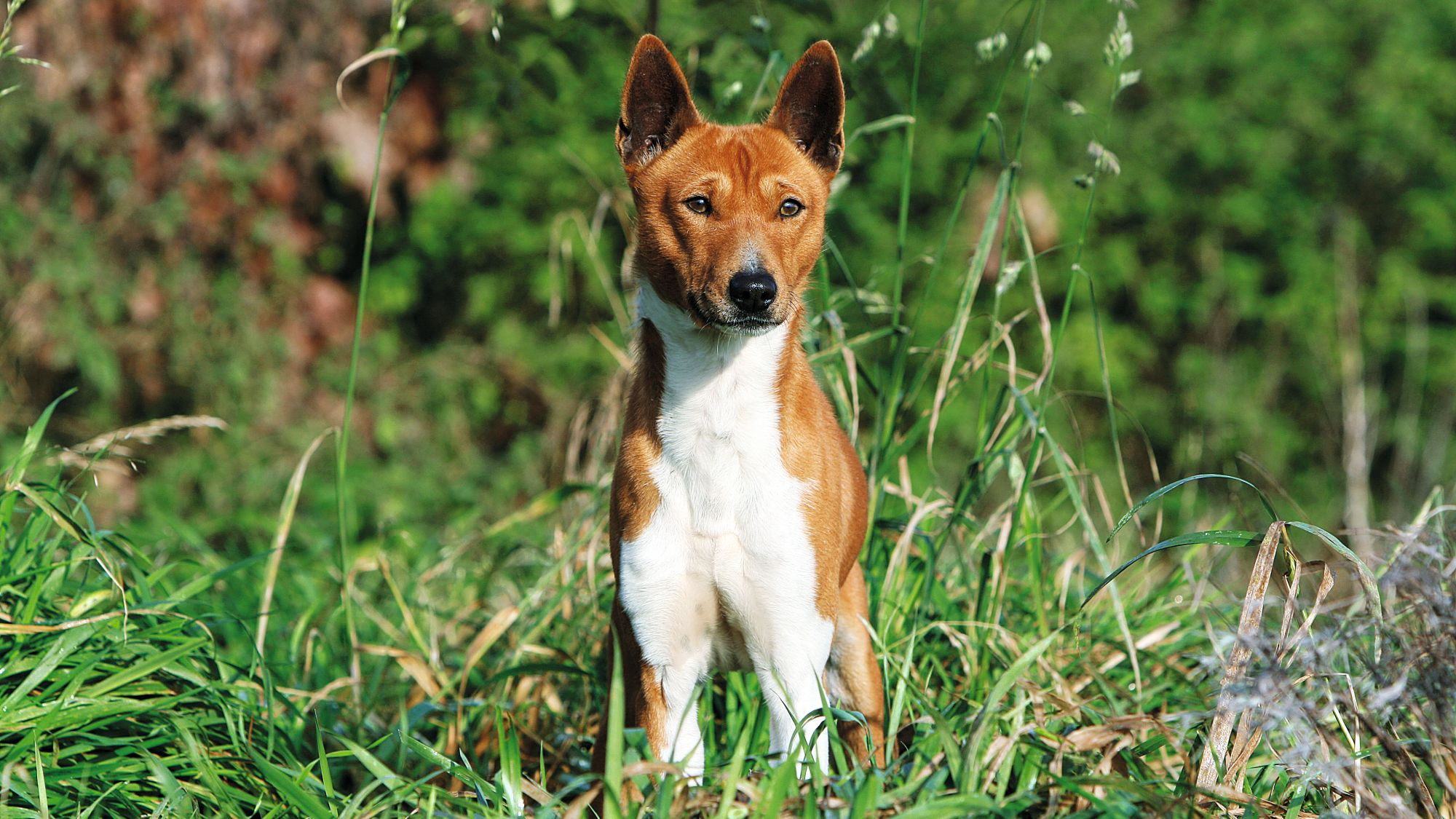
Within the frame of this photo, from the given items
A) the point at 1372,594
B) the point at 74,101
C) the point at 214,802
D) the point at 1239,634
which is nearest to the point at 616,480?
the point at 214,802

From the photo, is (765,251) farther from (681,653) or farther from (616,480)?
(681,653)

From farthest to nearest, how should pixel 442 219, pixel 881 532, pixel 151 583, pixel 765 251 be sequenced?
pixel 442 219
pixel 881 532
pixel 151 583
pixel 765 251

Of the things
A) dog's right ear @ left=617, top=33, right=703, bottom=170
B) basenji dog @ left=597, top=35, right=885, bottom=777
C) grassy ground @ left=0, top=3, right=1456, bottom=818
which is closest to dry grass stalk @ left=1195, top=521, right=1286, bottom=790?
grassy ground @ left=0, top=3, right=1456, bottom=818

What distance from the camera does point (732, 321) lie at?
293 cm

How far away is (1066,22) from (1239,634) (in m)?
5.72

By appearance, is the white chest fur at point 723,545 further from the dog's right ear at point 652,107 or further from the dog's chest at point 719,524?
the dog's right ear at point 652,107

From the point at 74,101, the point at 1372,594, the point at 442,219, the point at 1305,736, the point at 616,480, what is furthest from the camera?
the point at 442,219

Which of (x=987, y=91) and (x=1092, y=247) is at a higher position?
(x=987, y=91)

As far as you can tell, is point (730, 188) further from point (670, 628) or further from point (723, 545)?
point (670, 628)

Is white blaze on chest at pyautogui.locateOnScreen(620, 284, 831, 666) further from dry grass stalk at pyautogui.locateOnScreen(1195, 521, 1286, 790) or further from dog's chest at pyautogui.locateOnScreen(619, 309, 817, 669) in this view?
dry grass stalk at pyautogui.locateOnScreen(1195, 521, 1286, 790)

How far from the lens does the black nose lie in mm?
2891

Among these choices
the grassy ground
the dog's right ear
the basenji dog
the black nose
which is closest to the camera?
the grassy ground

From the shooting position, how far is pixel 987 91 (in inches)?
275

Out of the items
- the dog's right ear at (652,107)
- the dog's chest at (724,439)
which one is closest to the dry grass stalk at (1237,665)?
the dog's chest at (724,439)
